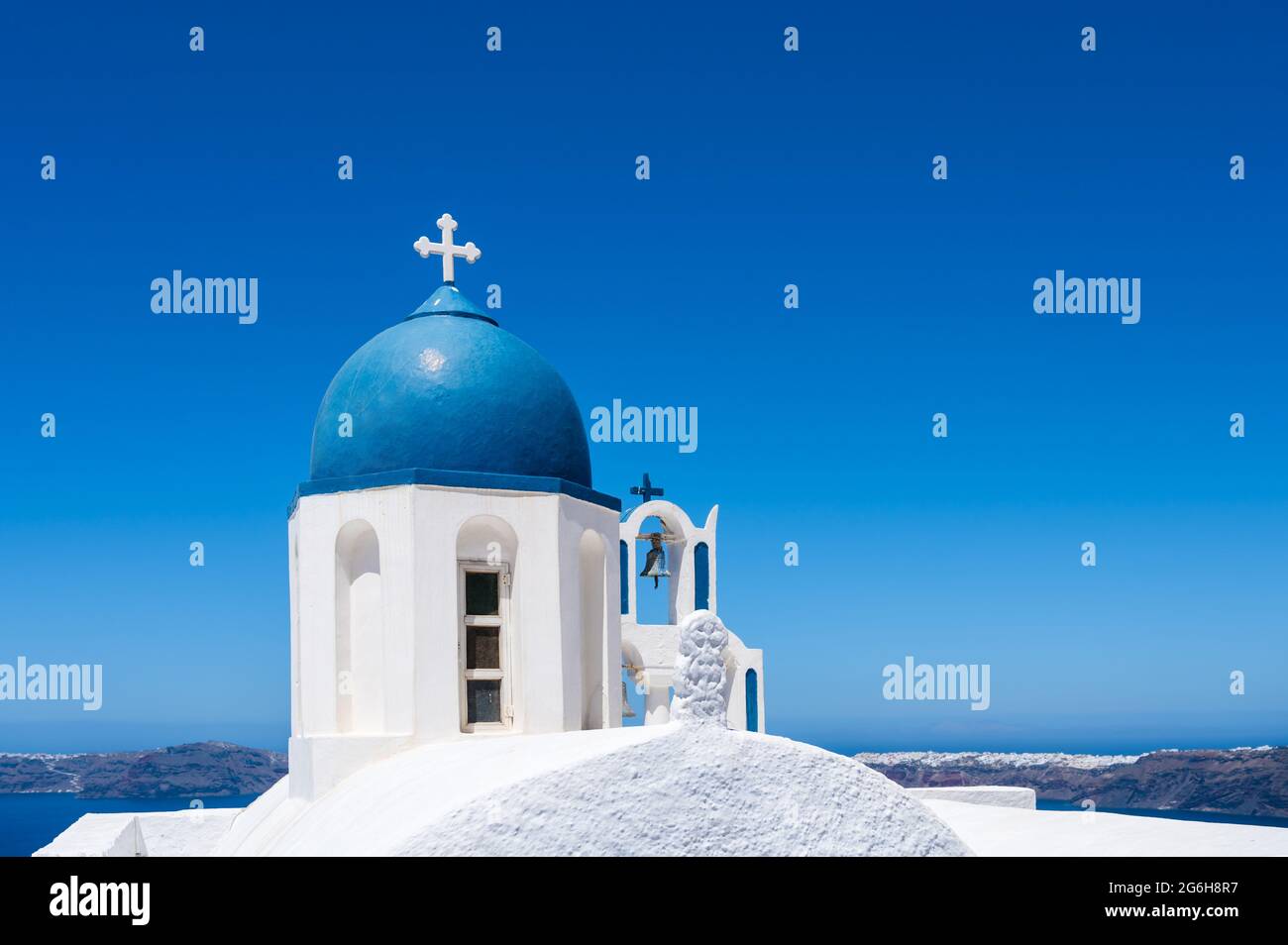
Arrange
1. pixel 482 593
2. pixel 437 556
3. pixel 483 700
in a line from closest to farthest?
1. pixel 437 556
2. pixel 483 700
3. pixel 482 593

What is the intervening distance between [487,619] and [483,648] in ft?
0.84

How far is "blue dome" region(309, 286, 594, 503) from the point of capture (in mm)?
9969

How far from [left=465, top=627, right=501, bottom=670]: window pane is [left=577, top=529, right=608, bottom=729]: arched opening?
925 millimetres

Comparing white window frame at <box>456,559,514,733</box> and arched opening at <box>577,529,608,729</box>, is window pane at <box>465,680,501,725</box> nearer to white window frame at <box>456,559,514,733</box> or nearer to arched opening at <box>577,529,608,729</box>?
white window frame at <box>456,559,514,733</box>

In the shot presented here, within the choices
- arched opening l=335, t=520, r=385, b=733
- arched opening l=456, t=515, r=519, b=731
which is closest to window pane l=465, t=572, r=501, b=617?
arched opening l=456, t=515, r=519, b=731

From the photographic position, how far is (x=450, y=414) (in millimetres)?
10008

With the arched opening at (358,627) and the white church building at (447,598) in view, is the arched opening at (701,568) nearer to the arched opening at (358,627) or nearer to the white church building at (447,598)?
the white church building at (447,598)

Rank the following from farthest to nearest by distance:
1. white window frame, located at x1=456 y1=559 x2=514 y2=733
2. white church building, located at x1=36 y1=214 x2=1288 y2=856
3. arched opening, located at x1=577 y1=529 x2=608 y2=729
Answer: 1. arched opening, located at x1=577 y1=529 x2=608 y2=729
2. white window frame, located at x1=456 y1=559 x2=514 y2=733
3. white church building, located at x1=36 y1=214 x2=1288 y2=856

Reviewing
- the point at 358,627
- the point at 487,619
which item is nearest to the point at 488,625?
the point at 487,619

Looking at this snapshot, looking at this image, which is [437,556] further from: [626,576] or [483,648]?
[626,576]

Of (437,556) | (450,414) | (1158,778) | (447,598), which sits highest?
(450,414)

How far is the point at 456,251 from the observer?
37.1ft
